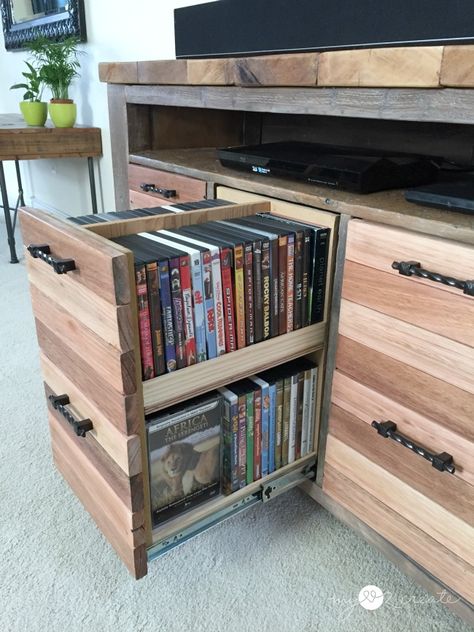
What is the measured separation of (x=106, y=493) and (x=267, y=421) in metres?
0.29

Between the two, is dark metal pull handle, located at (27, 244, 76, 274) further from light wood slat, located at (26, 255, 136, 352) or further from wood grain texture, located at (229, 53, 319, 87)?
wood grain texture, located at (229, 53, 319, 87)

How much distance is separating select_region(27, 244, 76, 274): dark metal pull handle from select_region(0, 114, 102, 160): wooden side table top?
1.55m

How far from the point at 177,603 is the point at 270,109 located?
2.76ft

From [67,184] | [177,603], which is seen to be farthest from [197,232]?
[67,184]

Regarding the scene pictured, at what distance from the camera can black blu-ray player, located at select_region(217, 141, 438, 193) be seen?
2.75ft

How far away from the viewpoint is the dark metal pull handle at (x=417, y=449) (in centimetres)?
71

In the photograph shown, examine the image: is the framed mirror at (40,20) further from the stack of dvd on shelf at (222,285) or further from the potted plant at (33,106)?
the stack of dvd on shelf at (222,285)

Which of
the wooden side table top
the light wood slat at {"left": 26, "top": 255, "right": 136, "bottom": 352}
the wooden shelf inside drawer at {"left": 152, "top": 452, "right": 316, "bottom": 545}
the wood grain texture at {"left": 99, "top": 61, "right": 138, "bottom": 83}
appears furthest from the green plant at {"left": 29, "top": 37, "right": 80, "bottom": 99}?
the wooden shelf inside drawer at {"left": 152, "top": 452, "right": 316, "bottom": 545}

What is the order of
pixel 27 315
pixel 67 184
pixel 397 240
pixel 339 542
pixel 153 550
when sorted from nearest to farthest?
pixel 397 240, pixel 153 550, pixel 339 542, pixel 27 315, pixel 67 184

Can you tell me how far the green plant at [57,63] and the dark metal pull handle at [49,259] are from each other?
5.57ft

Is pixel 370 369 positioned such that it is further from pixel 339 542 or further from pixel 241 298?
pixel 339 542

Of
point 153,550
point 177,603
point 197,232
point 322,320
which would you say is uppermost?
point 197,232

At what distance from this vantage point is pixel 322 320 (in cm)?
90

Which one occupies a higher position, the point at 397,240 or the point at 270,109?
the point at 270,109
